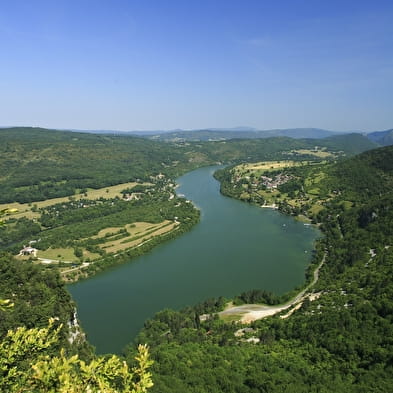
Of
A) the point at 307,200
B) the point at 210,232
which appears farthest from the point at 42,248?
the point at 307,200

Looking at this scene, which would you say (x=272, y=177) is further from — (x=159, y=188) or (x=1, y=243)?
(x=1, y=243)

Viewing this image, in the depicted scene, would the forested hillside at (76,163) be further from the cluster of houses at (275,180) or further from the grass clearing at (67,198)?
the cluster of houses at (275,180)

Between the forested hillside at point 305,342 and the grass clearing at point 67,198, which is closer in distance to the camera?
the forested hillside at point 305,342

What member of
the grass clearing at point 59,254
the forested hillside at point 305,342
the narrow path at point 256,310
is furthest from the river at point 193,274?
the grass clearing at point 59,254

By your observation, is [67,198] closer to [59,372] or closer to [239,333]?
[239,333]

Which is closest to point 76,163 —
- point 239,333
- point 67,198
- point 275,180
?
point 67,198

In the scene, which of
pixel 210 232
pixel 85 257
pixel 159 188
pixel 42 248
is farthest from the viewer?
pixel 159 188

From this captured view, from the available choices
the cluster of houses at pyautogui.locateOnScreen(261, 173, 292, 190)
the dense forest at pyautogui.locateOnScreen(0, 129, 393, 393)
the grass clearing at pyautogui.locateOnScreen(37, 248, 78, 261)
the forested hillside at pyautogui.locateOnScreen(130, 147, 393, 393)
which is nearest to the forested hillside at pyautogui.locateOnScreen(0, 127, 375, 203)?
the dense forest at pyautogui.locateOnScreen(0, 129, 393, 393)
